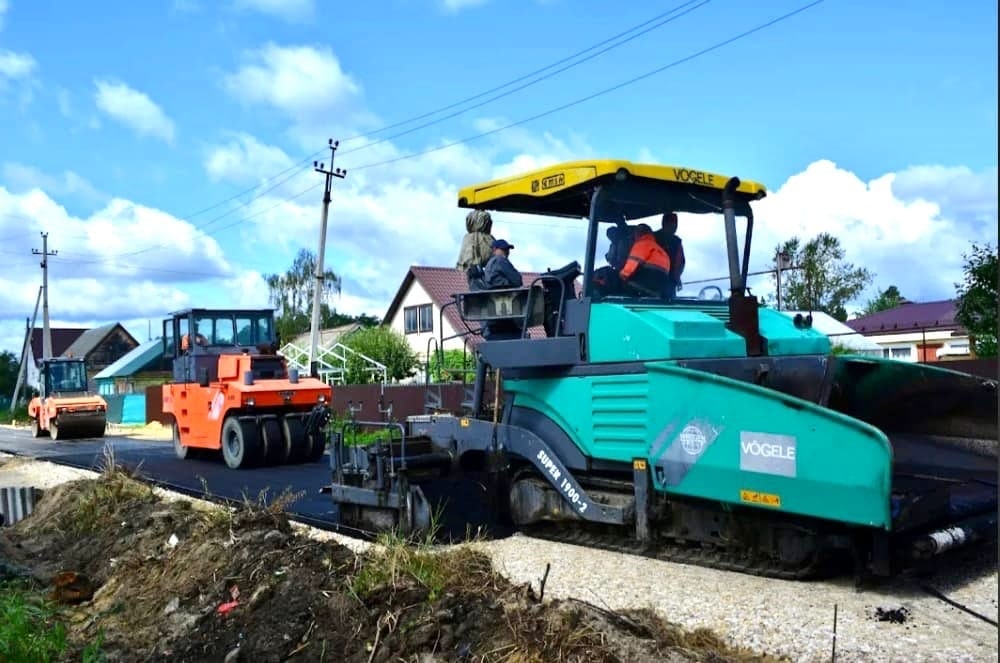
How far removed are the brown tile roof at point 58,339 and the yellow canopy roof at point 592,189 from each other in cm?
7940

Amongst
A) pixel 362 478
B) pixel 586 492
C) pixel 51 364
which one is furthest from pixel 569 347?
pixel 51 364

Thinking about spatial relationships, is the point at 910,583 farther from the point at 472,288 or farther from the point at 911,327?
the point at 911,327

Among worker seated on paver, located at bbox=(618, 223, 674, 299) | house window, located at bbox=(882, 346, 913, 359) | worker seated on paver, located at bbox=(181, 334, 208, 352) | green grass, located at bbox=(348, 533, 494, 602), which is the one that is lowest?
green grass, located at bbox=(348, 533, 494, 602)

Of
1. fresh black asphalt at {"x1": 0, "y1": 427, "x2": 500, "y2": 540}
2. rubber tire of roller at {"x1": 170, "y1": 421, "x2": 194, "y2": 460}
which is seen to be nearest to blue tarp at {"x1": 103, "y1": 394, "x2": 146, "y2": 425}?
fresh black asphalt at {"x1": 0, "y1": 427, "x2": 500, "y2": 540}

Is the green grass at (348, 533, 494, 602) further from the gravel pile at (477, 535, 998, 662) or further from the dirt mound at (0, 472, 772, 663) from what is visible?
the gravel pile at (477, 535, 998, 662)

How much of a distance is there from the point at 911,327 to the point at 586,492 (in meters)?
43.2

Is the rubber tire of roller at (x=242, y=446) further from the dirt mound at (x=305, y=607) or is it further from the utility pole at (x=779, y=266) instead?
the utility pole at (x=779, y=266)

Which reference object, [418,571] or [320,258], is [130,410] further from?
[418,571]

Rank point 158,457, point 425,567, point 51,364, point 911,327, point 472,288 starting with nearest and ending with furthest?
point 425,567 → point 472,288 → point 158,457 → point 51,364 → point 911,327

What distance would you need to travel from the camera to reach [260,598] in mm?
5387

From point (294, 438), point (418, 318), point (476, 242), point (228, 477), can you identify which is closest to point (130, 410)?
point (418, 318)

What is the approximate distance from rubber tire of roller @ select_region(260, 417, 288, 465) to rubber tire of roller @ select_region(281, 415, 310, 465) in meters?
0.07

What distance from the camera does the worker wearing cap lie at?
7395 mm

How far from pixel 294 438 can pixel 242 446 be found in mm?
887
